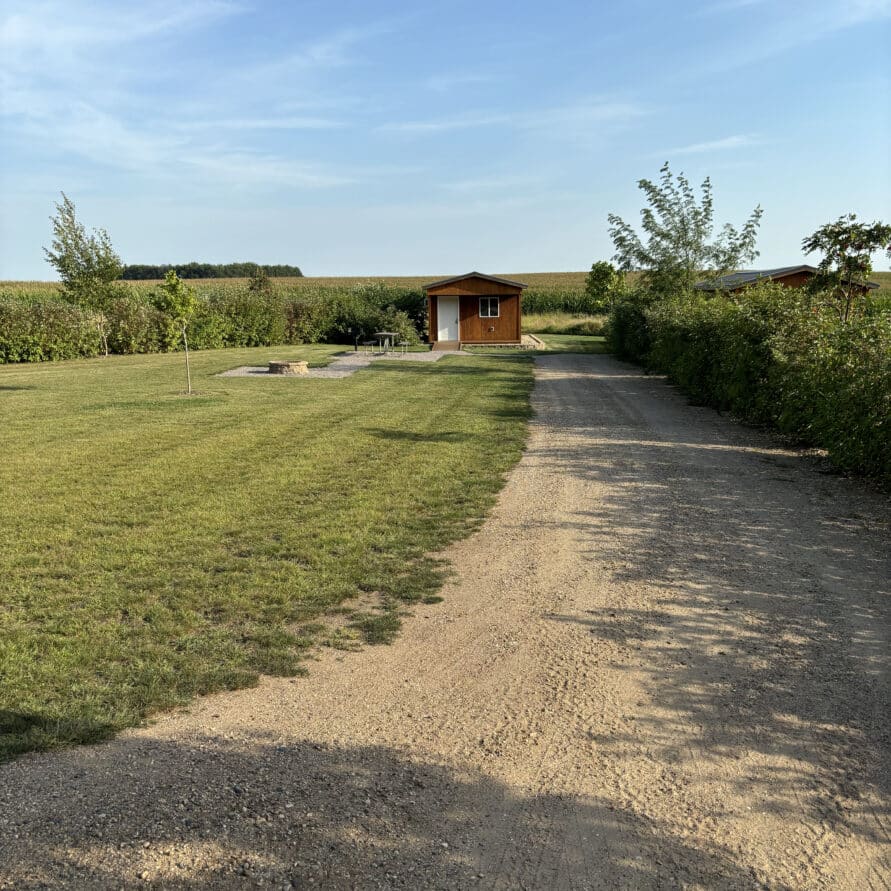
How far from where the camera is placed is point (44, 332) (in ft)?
82.2

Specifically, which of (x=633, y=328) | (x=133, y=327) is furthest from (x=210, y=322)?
(x=633, y=328)

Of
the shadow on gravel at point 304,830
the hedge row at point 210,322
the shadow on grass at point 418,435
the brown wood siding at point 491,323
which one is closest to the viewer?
the shadow on gravel at point 304,830

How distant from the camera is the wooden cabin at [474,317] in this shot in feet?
112

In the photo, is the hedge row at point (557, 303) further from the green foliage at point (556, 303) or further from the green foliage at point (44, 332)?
the green foliage at point (44, 332)

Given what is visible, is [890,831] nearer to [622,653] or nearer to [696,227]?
[622,653]

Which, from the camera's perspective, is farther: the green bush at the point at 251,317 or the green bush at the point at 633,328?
the green bush at the point at 251,317

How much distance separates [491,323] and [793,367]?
24.8 meters

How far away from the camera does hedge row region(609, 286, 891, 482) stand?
7605mm

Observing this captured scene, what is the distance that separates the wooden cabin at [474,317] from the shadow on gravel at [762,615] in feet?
83.0

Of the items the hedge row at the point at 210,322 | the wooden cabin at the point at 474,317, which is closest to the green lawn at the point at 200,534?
the hedge row at the point at 210,322

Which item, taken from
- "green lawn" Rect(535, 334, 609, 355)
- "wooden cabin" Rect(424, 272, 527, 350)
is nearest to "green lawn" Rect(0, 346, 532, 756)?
"green lawn" Rect(535, 334, 609, 355)

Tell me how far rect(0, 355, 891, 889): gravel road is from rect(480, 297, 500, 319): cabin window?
2938cm

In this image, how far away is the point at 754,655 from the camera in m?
4.04

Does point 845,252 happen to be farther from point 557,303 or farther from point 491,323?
point 557,303
